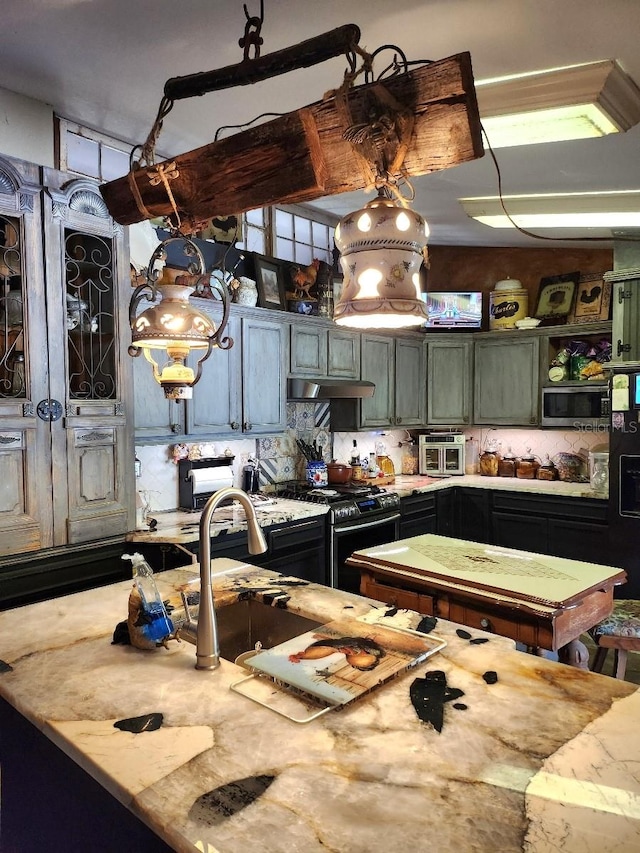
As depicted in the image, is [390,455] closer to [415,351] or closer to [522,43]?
[415,351]

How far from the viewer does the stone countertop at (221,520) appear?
316 centimetres

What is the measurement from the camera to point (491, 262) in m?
5.61

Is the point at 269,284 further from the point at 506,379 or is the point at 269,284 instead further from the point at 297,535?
the point at 506,379

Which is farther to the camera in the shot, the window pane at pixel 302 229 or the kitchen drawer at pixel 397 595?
the window pane at pixel 302 229

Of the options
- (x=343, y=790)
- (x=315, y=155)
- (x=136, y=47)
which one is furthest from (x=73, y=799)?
(x=136, y=47)

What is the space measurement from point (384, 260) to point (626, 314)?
3.71 metres

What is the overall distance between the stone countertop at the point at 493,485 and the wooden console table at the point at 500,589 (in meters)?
2.12

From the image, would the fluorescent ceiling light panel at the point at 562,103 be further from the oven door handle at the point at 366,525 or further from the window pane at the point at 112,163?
the oven door handle at the point at 366,525

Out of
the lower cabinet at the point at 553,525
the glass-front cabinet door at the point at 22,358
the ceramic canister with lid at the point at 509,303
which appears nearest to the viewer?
the glass-front cabinet door at the point at 22,358

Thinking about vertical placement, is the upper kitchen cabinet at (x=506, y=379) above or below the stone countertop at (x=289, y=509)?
above

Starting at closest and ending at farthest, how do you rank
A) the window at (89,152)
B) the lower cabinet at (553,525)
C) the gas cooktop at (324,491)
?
1. the window at (89,152)
2. the gas cooktop at (324,491)
3. the lower cabinet at (553,525)

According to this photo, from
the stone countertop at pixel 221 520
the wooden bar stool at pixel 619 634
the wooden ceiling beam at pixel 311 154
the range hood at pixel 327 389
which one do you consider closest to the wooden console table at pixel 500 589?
the wooden bar stool at pixel 619 634

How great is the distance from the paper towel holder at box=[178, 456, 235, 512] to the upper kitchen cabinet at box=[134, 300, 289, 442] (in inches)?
11.3

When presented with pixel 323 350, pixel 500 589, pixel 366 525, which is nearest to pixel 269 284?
pixel 323 350
